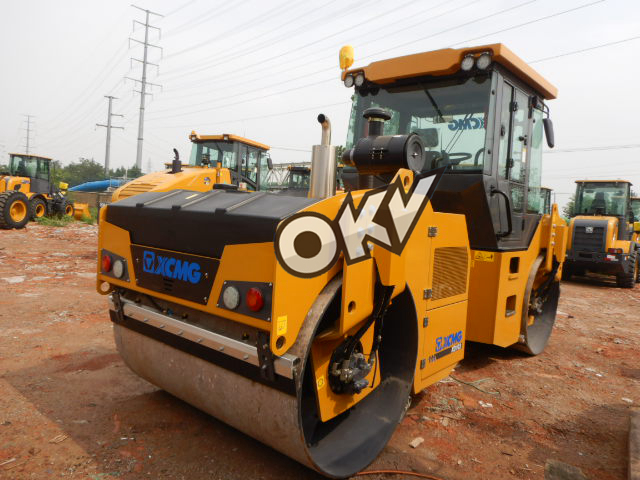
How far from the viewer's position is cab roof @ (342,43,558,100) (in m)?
3.76

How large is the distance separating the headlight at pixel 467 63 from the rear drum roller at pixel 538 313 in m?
2.18

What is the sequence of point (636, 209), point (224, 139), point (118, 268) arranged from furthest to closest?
point (636, 209) → point (224, 139) → point (118, 268)

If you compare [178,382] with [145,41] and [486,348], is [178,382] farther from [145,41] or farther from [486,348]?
[145,41]

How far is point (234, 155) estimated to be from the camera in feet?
35.0

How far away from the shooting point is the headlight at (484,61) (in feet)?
12.1

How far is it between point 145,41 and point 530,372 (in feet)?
136

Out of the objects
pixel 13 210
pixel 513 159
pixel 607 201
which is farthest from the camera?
pixel 13 210

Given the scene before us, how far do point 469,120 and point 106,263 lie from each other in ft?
10.1

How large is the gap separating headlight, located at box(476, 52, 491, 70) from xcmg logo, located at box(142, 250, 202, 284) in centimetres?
282

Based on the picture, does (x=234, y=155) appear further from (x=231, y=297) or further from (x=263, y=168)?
(x=231, y=297)

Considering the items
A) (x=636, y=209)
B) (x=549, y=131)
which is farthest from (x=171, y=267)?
(x=636, y=209)

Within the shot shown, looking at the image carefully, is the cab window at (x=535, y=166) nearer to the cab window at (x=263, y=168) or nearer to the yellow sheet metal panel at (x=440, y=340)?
the yellow sheet metal panel at (x=440, y=340)

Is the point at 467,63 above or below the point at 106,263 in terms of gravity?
above

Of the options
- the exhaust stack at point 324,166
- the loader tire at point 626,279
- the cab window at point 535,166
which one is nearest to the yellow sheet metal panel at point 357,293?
the exhaust stack at point 324,166
